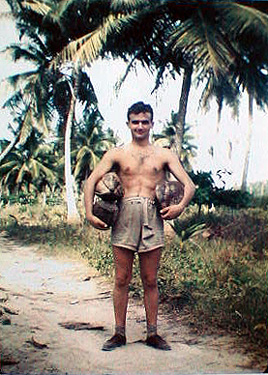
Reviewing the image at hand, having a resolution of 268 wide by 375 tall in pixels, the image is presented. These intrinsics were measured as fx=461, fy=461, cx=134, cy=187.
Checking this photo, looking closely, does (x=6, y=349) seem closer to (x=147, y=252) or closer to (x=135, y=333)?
(x=135, y=333)

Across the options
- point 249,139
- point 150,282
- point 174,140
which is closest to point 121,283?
point 150,282

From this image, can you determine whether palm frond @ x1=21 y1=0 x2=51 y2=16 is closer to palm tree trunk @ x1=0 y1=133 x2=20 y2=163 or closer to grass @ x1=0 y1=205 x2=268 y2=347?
palm tree trunk @ x1=0 y1=133 x2=20 y2=163

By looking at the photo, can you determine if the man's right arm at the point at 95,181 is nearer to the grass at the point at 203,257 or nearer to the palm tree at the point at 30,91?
the grass at the point at 203,257

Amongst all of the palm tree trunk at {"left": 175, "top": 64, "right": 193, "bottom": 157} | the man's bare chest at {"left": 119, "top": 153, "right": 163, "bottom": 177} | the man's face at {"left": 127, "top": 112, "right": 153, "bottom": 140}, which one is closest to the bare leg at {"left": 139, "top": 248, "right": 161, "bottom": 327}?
the man's bare chest at {"left": 119, "top": 153, "right": 163, "bottom": 177}

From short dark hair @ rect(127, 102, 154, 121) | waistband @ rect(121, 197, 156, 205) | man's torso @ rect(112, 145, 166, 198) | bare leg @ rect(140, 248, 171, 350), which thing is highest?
short dark hair @ rect(127, 102, 154, 121)

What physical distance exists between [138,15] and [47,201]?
4.55 ft

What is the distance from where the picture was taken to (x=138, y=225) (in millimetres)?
A: 2783

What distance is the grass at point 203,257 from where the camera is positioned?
9.30ft

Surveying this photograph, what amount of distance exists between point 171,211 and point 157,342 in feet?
2.61

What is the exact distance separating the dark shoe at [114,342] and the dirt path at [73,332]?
31 millimetres

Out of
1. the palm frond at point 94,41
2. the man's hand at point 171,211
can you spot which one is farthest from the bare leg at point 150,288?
the palm frond at point 94,41

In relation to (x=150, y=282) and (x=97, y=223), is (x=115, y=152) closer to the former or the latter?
(x=97, y=223)

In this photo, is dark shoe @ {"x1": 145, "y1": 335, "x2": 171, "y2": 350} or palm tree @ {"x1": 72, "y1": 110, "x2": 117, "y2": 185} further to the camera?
palm tree @ {"x1": 72, "y1": 110, "x2": 117, "y2": 185}

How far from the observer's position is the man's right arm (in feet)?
9.22
